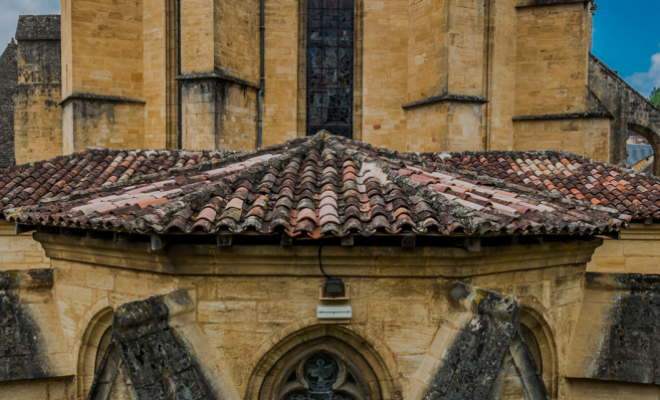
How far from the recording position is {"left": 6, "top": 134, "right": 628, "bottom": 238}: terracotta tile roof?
13.2 feet

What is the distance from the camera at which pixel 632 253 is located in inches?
428

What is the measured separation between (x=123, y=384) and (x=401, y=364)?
2.41 m

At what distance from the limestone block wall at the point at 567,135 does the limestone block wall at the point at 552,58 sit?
350 millimetres

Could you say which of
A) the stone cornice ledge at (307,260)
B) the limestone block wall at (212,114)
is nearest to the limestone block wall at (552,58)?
the limestone block wall at (212,114)

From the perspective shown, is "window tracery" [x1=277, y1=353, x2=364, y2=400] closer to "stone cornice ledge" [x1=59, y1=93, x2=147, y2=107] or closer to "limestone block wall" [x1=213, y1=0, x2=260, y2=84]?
"limestone block wall" [x1=213, y1=0, x2=260, y2=84]

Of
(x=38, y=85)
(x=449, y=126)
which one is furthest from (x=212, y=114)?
(x=38, y=85)

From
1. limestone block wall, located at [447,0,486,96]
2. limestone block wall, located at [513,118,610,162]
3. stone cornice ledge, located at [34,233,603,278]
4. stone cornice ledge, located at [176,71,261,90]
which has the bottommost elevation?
stone cornice ledge, located at [34,233,603,278]

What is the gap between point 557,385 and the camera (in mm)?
5773

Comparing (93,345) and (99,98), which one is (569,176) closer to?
(93,345)

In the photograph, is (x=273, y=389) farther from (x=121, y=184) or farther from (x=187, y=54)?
(x=187, y=54)

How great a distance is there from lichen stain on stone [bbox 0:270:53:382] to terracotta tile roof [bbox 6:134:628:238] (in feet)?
3.08

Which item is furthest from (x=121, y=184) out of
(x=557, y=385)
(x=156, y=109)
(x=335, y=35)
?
(x=335, y=35)

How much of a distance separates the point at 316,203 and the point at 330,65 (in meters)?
9.94

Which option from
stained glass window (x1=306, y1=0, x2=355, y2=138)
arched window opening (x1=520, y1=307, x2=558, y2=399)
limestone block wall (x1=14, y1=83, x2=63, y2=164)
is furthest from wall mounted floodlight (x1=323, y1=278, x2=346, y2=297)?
limestone block wall (x1=14, y1=83, x2=63, y2=164)
